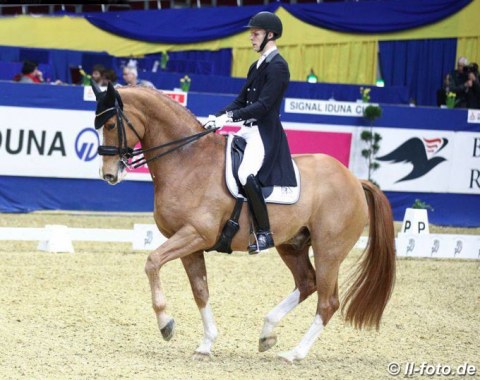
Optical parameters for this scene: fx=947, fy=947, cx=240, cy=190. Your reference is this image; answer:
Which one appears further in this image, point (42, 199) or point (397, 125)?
point (397, 125)

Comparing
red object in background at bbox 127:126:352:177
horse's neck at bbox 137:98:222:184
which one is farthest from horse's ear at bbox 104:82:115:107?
red object in background at bbox 127:126:352:177

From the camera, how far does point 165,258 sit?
5.67m

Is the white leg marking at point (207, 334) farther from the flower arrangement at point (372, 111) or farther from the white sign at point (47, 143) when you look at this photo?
the flower arrangement at point (372, 111)

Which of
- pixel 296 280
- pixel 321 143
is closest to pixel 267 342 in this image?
pixel 296 280

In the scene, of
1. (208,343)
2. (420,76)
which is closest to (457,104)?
(420,76)

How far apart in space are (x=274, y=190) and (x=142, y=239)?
170 inches

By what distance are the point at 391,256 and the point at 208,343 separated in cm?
147

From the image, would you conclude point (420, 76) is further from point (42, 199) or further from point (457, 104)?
point (42, 199)

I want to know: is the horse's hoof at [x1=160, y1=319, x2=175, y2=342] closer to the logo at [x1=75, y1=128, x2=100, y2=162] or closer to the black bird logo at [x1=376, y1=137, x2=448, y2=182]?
the logo at [x1=75, y1=128, x2=100, y2=162]

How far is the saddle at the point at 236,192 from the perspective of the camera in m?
5.95

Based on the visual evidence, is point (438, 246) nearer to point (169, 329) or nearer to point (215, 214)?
point (215, 214)

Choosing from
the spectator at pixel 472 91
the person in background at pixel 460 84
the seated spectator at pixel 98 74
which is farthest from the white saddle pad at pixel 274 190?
the spectator at pixel 472 91

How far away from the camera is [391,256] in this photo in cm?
654

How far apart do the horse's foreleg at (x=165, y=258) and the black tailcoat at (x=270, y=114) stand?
61cm
